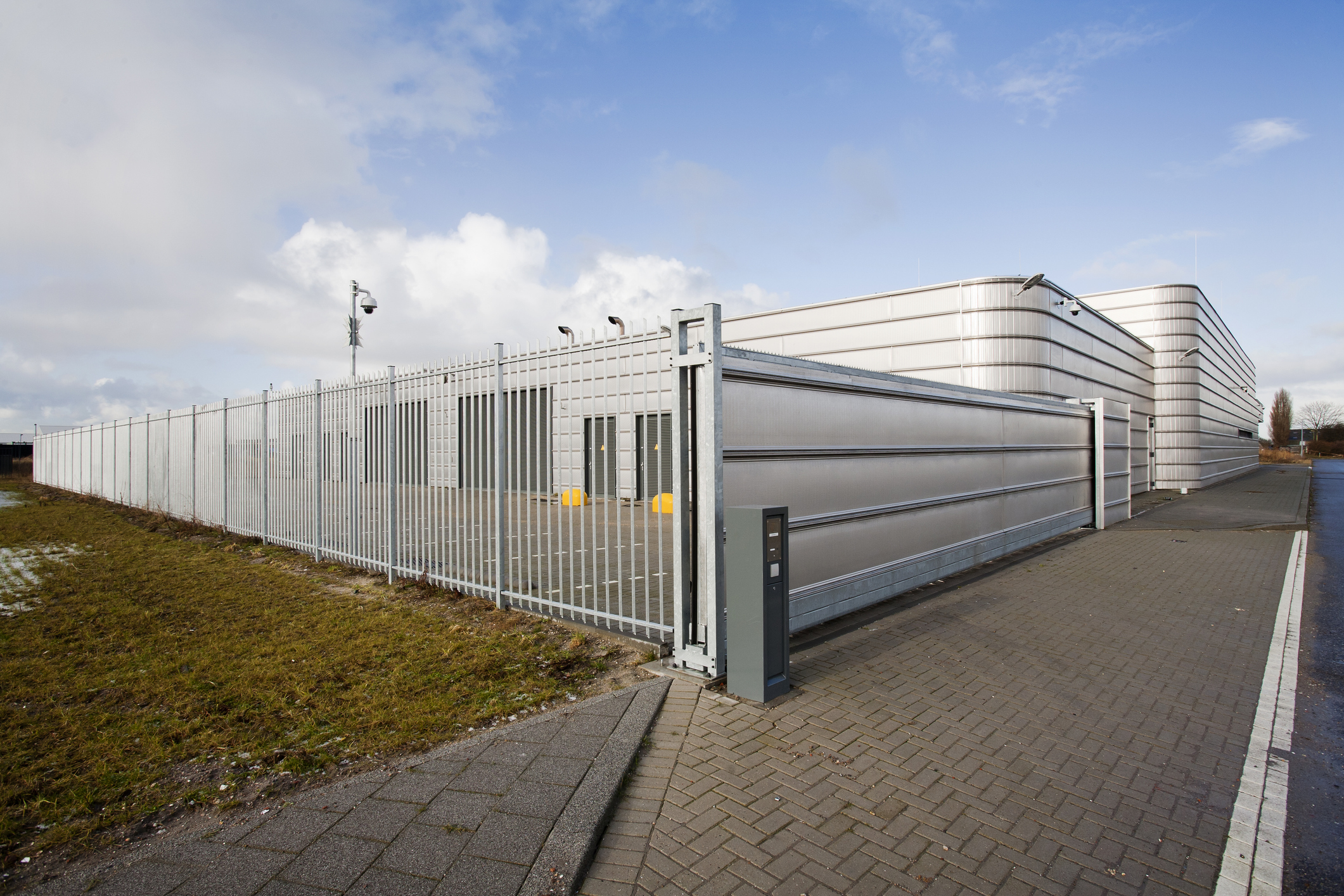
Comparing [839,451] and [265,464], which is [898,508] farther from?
[265,464]

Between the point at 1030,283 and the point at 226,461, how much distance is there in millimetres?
19468

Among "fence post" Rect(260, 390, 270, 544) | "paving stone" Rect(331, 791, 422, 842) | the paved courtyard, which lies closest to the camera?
the paved courtyard

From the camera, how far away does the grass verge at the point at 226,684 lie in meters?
3.35

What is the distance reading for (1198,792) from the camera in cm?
337

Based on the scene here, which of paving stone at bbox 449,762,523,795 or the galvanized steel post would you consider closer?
paving stone at bbox 449,762,523,795

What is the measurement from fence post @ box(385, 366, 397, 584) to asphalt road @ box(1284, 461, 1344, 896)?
27.0 feet

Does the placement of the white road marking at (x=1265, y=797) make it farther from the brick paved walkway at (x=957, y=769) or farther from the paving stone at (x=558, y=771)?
the paving stone at (x=558, y=771)

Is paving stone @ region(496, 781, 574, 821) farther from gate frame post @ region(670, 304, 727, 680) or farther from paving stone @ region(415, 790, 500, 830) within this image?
gate frame post @ region(670, 304, 727, 680)

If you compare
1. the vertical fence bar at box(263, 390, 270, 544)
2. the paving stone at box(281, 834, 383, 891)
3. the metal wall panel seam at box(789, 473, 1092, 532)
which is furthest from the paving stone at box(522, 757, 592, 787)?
the vertical fence bar at box(263, 390, 270, 544)

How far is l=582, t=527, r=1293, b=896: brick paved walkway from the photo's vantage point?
2709mm

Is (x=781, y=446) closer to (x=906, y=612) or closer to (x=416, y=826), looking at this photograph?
(x=906, y=612)

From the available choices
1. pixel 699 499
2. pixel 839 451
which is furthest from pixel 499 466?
pixel 839 451

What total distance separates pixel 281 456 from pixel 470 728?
870 cm

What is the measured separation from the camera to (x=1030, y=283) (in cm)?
1762
